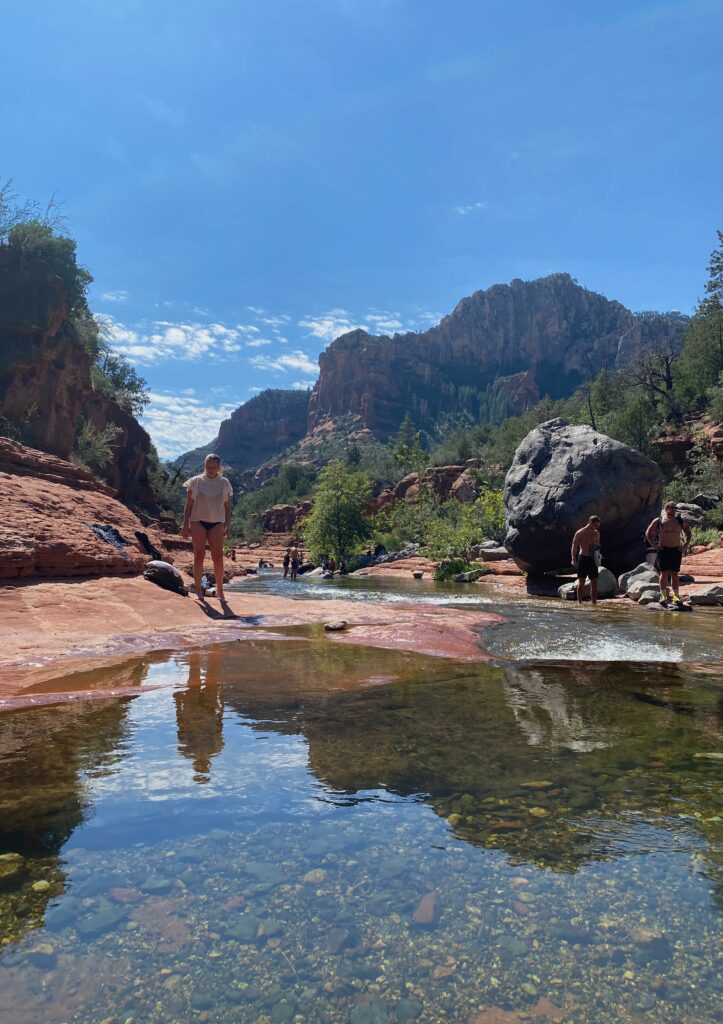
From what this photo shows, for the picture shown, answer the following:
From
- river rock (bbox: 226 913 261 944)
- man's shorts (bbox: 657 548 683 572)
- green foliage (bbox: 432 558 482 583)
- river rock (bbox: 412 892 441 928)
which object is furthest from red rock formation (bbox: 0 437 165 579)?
green foliage (bbox: 432 558 482 583)

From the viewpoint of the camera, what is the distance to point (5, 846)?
2049mm

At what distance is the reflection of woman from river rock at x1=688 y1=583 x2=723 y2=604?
39.6 feet

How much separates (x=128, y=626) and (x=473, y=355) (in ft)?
577

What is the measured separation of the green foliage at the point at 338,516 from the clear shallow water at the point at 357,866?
3520 centimetres

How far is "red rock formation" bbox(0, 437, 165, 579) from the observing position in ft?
23.6

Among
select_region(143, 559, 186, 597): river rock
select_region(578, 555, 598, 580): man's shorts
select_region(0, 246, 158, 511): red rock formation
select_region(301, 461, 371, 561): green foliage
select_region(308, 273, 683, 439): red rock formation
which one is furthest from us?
select_region(308, 273, 683, 439): red rock formation

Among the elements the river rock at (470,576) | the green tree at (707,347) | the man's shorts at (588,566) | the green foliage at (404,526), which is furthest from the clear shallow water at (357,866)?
the green tree at (707,347)

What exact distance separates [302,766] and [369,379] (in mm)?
169020

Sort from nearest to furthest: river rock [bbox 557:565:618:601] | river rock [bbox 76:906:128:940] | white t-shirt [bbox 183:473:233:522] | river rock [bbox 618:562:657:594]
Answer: river rock [bbox 76:906:128:940] < white t-shirt [bbox 183:473:233:522] < river rock [bbox 618:562:657:594] < river rock [bbox 557:565:618:601]

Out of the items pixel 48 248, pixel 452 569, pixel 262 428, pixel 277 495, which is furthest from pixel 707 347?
pixel 262 428

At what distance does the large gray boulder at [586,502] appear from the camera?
19094 mm

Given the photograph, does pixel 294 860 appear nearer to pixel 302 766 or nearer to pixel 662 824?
pixel 302 766

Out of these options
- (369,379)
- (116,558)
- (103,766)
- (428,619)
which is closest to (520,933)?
(103,766)

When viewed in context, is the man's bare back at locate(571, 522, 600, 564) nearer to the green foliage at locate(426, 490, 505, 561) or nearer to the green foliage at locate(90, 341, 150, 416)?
the green foliage at locate(426, 490, 505, 561)
